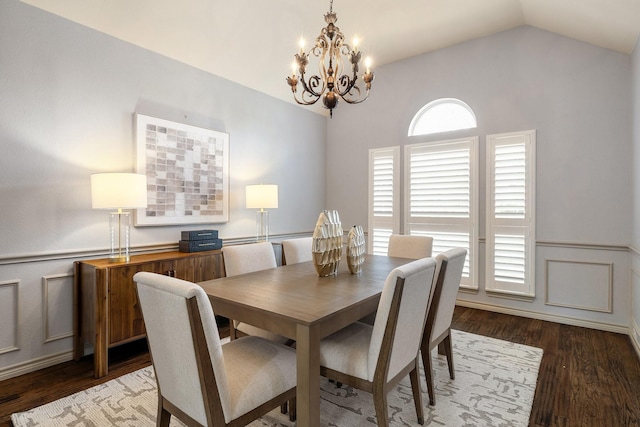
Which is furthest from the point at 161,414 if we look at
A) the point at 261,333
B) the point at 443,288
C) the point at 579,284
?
the point at 579,284

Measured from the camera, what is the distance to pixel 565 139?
11.5 feet

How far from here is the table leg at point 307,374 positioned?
1378mm

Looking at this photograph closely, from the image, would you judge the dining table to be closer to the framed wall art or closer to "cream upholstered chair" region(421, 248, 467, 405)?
"cream upholstered chair" region(421, 248, 467, 405)

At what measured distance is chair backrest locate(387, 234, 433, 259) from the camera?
303 cm

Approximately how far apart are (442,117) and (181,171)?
3.23m

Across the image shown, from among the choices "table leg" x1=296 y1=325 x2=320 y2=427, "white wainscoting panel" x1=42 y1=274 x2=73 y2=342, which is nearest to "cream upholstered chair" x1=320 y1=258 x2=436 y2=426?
"table leg" x1=296 y1=325 x2=320 y2=427

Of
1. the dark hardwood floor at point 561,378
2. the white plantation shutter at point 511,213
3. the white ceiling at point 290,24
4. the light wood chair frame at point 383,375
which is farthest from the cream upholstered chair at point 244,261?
the white plantation shutter at point 511,213

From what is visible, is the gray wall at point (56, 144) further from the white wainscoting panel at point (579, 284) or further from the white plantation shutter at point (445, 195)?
the white wainscoting panel at point (579, 284)

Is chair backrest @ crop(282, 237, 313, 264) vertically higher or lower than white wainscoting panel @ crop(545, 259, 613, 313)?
higher

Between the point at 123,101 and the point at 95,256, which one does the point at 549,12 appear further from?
the point at 95,256

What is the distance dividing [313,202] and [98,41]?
3.13 metres

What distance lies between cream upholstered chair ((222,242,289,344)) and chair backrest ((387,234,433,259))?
3.96 feet

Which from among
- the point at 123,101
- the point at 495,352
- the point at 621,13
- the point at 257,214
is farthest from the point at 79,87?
the point at 621,13

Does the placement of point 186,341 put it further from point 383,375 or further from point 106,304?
point 106,304
